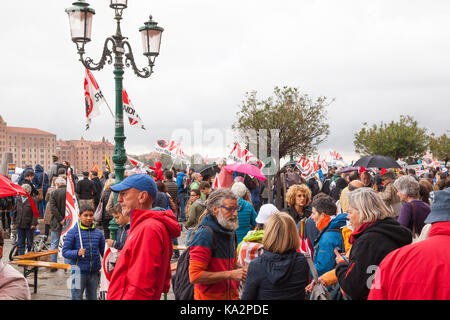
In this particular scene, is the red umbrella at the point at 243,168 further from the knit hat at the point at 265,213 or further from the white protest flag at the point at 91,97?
the knit hat at the point at 265,213

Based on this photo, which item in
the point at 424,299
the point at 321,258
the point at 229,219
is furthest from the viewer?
the point at 321,258

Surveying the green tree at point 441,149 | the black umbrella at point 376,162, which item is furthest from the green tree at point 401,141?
the black umbrella at point 376,162

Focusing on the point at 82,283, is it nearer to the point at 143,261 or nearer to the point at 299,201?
the point at 299,201

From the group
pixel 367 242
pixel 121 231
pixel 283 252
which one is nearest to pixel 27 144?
pixel 121 231

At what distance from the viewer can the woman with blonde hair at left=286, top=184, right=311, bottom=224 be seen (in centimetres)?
621

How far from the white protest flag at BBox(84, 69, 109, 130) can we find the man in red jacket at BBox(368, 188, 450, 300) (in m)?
7.61

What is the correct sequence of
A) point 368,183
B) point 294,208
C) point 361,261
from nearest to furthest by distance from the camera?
1. point 361,261
2. point 294,208
3. point 368,183

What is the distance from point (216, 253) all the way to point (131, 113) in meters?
6.67

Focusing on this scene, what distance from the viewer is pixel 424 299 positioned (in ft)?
7.36

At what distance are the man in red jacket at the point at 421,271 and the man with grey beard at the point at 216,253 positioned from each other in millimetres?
1357

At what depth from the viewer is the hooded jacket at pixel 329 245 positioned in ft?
14.1
